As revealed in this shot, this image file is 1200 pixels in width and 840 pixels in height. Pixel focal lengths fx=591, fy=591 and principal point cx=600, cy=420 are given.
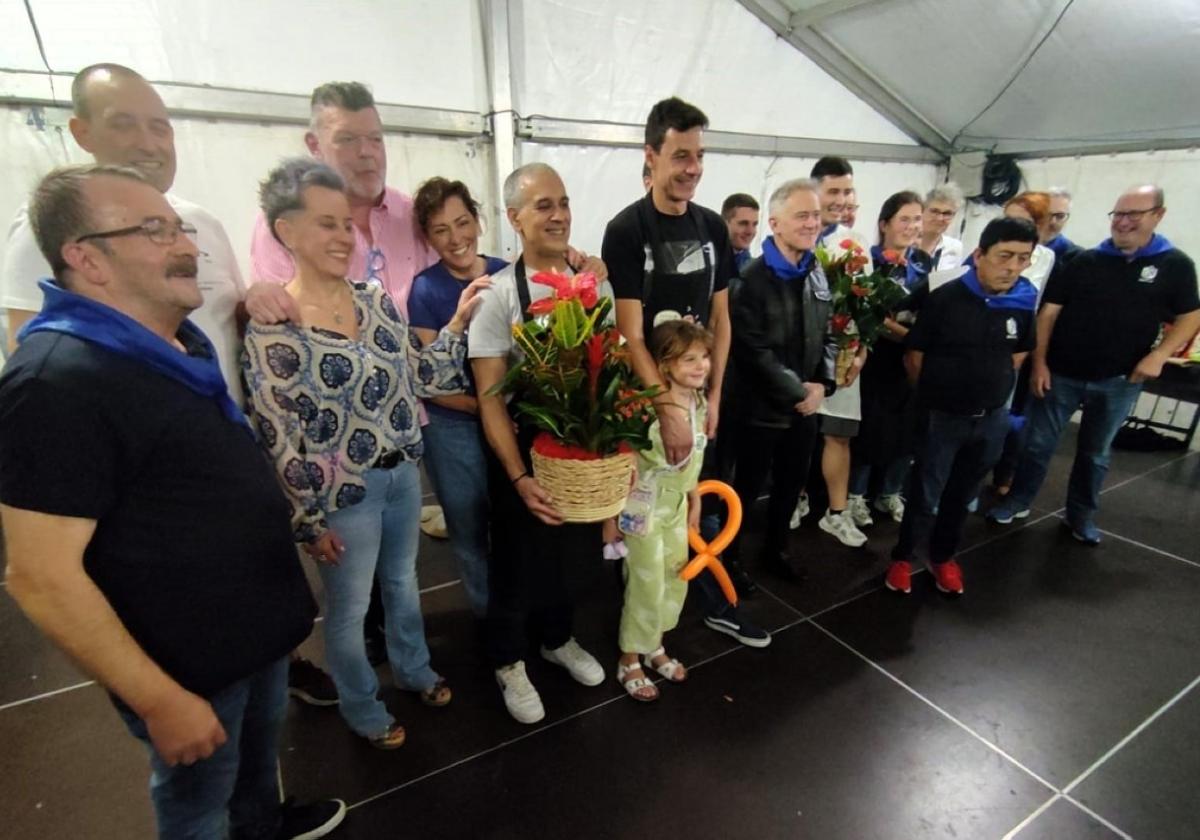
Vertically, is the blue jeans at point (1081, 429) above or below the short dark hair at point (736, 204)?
below

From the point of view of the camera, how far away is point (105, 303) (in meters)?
0.92

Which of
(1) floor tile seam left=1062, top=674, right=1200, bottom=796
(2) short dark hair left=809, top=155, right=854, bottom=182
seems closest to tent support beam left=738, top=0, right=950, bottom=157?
(2) short dark hair left=809, top=155, right=854, bottom=182

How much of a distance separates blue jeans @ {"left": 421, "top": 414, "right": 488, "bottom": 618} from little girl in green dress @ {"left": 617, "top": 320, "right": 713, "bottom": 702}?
506mm

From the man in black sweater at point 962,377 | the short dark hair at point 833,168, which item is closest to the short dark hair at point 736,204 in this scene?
the short dark hair at point 833,168

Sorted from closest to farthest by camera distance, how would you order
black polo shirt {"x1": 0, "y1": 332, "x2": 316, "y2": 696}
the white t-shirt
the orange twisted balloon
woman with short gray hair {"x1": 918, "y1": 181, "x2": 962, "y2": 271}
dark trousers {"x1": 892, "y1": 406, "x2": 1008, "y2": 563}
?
black polo shirt {"x1": 0, "y1": 332, "x2": 316, "y2": 696}
the white t-shirt
the orange twisted balloon
dark trousers {"x1": 892, "y1": 406, "x2": 1008, "y2": 563}
woman with short gray hair {"x1": 918, "y1": 181, "x2": 962, "y2": 271}

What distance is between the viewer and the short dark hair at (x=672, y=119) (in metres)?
1.84

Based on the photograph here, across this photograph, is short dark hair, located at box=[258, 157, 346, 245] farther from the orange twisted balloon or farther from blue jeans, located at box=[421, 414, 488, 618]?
the orange twisted balloon

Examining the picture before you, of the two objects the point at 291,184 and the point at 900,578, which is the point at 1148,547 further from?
the point at 291,184

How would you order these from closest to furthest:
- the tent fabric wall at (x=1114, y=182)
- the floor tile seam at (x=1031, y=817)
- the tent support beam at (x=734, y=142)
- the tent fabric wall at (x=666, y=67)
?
the floor tile seam at (x=1031, y=817), the tent fabric wall at (x=666, y=67), the tent support beam at (x=734, y=142), the tent fabric wall at (x=1114, y=182)

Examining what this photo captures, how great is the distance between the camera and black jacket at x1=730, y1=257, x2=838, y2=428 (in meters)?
2.21

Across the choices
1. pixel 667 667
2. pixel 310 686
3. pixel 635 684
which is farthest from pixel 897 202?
pixel 310 686

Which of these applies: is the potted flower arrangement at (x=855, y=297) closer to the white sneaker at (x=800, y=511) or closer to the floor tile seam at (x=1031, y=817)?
the white sneaker at (x=800, y=511)

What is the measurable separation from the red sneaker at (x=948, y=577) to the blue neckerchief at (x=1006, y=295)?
1.14 meters

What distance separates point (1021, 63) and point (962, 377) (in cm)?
338
